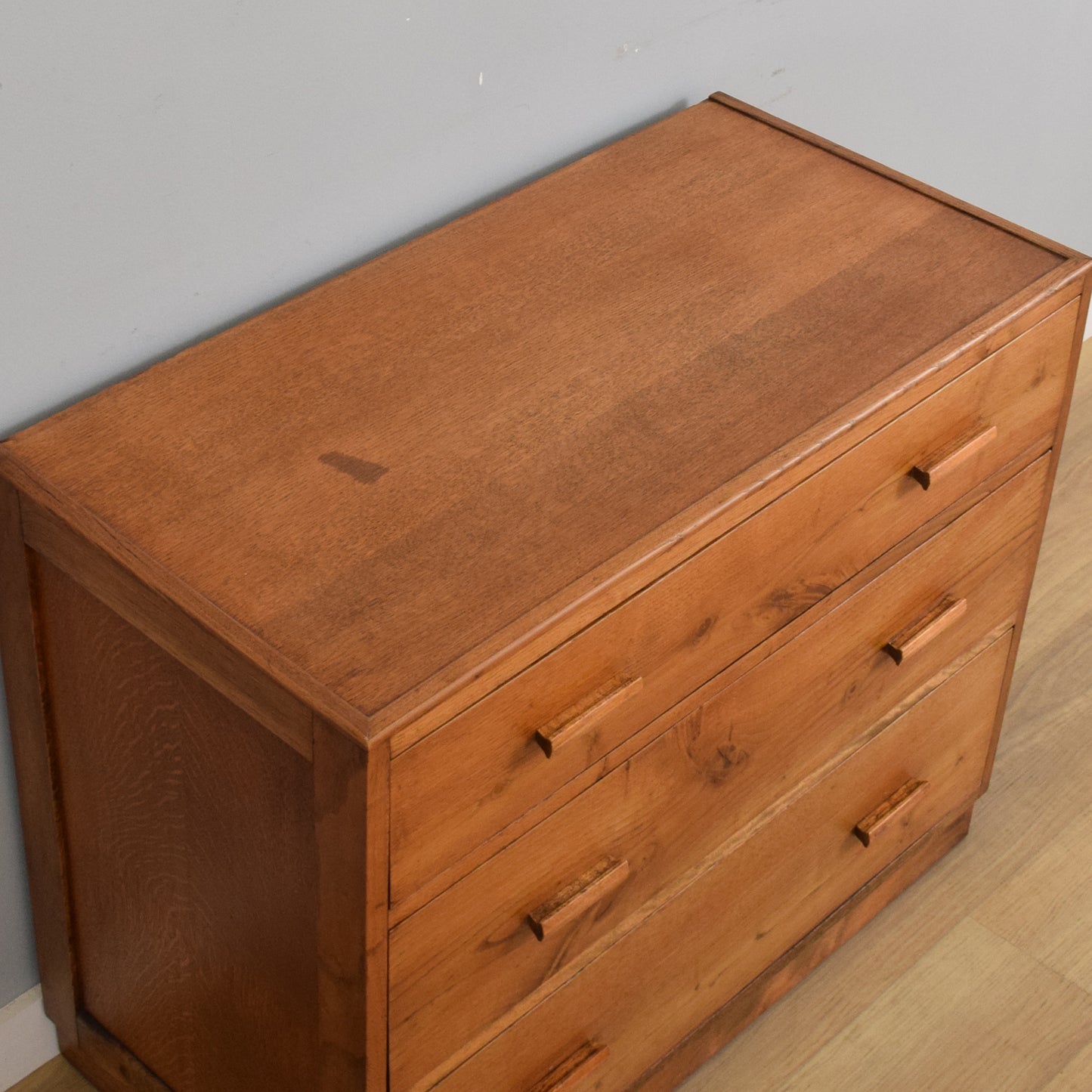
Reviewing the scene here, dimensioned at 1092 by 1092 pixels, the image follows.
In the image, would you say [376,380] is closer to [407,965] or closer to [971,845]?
[407,965]

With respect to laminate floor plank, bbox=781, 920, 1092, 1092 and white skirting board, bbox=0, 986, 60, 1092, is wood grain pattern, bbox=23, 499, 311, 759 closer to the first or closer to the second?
white skirting board, bbox=0, 986, 60, 1092

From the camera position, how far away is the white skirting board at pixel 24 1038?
171cm

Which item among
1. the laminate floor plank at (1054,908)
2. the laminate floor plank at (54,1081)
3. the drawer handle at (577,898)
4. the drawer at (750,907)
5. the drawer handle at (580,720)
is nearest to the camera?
the drawer handle at (580,720)

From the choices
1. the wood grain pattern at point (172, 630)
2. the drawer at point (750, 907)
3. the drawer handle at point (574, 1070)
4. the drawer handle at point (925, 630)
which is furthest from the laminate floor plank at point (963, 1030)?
the wood grain pattern at point (172, 630)

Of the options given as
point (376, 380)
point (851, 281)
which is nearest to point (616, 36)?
point (851, 281)

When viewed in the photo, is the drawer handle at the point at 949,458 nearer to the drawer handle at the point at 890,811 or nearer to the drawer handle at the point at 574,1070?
the drawer handle at the point at 890,811

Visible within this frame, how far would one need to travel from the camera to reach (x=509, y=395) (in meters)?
1.38

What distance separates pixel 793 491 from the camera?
1359 mm

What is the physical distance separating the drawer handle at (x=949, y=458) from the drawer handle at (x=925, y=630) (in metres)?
0.17

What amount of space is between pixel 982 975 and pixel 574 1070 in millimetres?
622

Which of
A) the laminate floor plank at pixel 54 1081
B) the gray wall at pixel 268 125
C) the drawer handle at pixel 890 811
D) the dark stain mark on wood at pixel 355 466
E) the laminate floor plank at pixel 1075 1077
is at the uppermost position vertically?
the gray wall at pixel 268 125

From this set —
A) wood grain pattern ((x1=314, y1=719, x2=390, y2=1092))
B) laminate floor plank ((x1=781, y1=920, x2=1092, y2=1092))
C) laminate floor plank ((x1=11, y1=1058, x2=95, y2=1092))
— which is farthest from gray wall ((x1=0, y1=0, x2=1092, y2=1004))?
laminate floor plank ((x1=781, y1=920, x2=1092, y2=1092))

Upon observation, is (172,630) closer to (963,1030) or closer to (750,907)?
(750,907)

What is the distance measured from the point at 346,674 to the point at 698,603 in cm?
34
